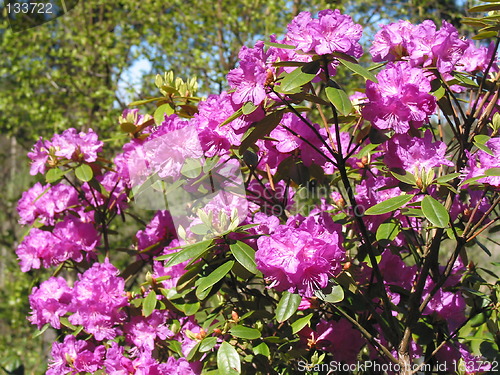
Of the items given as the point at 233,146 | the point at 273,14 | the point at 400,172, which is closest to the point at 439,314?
the point at 400,172

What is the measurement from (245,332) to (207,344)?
0.10 m

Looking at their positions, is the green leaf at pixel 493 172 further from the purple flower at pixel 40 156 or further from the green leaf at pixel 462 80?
the purple flower at pixel 40 156

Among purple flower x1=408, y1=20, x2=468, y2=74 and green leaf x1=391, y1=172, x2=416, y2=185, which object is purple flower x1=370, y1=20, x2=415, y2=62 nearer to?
purple flower x1=408, y1=20, x2=468, y2=74

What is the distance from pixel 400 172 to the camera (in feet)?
4.21

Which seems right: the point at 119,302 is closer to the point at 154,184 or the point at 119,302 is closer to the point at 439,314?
the point at 154,184

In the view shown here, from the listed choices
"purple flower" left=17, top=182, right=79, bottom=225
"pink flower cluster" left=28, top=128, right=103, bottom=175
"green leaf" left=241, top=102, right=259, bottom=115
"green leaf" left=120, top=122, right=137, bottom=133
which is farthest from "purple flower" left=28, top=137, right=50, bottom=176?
"green leaf" left=241, top=102, right=259, bottom=115

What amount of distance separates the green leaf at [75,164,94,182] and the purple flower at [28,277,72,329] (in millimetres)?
370

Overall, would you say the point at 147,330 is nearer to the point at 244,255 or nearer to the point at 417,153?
the point at 244,255

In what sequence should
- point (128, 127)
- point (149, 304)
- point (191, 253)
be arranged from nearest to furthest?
point (191, 253) < point (149, 304) < point (128, 127)

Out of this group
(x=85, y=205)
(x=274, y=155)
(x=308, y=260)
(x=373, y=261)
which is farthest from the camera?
(x=85, y=205)

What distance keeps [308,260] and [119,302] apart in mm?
759

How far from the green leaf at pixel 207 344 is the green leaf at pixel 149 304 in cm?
28

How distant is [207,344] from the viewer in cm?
138

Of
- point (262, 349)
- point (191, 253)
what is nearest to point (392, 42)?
point (191, 253)
